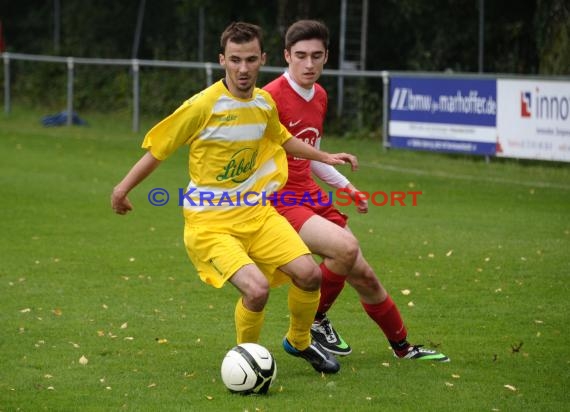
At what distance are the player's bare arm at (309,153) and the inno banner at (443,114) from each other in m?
11.9

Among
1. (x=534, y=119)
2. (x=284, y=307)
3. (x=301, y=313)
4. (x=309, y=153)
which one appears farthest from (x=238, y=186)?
(x=534, y=119)

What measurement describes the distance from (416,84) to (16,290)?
39.1 ft

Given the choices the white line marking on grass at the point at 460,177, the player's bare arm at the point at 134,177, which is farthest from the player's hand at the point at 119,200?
the white line marking on grass at the point at 460,177

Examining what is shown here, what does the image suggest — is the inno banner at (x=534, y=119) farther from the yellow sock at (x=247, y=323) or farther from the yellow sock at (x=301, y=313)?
the yellow sock at (x=247, y=323)

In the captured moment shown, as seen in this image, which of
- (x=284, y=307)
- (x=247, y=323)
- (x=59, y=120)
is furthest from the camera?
(x=59, y=120)

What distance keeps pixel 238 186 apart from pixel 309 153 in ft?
1.76

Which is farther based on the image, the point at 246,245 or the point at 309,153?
the point at 309,153

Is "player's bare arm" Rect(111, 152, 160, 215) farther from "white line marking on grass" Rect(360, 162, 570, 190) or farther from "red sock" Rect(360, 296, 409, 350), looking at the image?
"white line marking on grass" Rect(360, 162, 570, 190)

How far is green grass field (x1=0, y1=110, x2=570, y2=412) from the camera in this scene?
269 inches

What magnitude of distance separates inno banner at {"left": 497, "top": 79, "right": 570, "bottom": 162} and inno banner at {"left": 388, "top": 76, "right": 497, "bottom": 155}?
9.9 inches

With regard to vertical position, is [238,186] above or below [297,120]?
below

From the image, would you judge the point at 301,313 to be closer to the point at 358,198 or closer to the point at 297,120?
the point at 358,198

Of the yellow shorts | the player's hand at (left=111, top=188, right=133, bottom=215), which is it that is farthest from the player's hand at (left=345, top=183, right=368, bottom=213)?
the player's hand at (left=111, top=188, right=133, bottom=215)

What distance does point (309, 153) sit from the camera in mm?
7336
